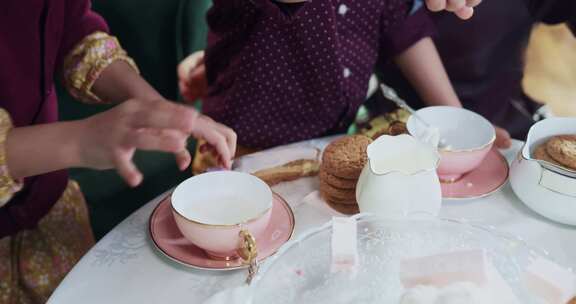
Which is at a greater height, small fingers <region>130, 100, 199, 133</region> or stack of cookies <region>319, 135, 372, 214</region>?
small fingers <region>130, 100, 199, 133</region>

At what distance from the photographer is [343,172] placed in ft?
2.97

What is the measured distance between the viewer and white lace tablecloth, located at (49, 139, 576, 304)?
777mm

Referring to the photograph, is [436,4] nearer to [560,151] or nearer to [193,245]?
[560,151]

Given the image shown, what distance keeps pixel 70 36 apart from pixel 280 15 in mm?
385

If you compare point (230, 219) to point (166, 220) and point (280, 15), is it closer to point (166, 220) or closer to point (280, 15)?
point (166, 220)

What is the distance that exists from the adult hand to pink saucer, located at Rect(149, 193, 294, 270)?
15cm

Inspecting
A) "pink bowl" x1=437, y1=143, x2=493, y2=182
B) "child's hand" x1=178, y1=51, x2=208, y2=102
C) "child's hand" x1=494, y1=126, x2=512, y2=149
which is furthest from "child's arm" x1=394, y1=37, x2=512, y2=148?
"child's hand" x1=178, y1=51, x2=208, y2=102

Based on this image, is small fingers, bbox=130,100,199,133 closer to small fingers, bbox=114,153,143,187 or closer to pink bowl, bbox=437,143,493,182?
small fingers, bbox=114,153,143,187

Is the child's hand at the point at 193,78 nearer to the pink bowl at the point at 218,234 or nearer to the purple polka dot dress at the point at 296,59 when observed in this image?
the purple polka dot dress at the point at 296,59

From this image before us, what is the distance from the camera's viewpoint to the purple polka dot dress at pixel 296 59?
1.17 m

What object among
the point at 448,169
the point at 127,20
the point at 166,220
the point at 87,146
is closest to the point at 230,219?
the point at 166,220

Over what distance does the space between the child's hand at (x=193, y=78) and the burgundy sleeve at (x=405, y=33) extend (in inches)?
16.1

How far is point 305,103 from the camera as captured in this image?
1.26 meters

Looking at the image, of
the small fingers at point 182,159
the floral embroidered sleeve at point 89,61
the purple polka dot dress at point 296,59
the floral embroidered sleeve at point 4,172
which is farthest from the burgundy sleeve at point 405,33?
the floral embroidered sleeve at point 4,172
